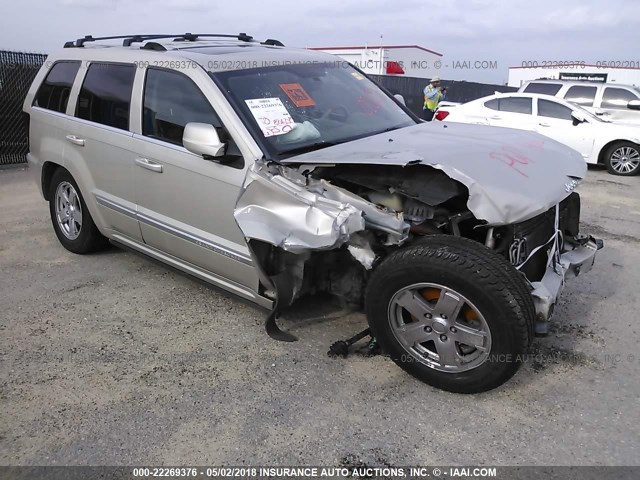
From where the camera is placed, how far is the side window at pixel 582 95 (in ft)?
39.0

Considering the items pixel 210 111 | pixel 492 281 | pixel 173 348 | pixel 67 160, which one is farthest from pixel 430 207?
pixel 67 160

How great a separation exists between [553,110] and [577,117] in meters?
0.51

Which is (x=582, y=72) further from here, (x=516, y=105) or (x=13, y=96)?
(x=13, y=96)

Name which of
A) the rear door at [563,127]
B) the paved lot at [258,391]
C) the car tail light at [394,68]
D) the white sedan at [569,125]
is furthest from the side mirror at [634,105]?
the car tail light at [394,68]

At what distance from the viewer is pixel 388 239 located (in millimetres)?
3074

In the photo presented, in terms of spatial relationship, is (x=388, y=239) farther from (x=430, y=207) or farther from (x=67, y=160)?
(x=67, y=160)

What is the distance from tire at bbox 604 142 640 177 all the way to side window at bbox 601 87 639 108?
1.90m

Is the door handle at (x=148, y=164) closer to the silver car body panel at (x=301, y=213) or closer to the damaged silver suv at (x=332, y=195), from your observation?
the damaged silver suv at (x=332, y=195)

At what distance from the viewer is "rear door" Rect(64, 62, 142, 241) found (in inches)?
160

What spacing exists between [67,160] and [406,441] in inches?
143

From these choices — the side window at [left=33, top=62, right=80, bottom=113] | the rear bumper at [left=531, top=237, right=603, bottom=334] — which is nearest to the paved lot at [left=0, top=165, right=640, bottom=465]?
the rear bumper at [left=531, top=237, right=603, bottom=334]

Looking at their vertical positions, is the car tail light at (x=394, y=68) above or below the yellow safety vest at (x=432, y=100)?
above

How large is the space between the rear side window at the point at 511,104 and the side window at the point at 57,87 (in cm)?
869

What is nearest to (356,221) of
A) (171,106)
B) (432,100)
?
(171,106)
